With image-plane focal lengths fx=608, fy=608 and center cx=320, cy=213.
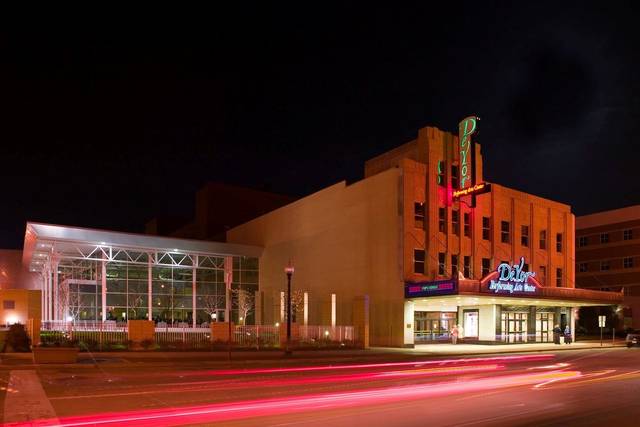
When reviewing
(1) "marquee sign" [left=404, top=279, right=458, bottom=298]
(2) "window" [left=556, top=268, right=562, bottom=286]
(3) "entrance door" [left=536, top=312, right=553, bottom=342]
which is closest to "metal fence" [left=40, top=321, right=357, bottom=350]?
(1) "marquee sign" [left=404, top=279, right=458, bottom=298]

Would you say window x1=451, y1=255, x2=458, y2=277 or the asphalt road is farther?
window x1=451, y1=255, x2=458, y2=277

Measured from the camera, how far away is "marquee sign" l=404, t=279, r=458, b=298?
37344 millimetres

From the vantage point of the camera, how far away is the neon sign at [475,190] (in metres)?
40.8

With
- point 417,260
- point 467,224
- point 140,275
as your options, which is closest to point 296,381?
point 417,260

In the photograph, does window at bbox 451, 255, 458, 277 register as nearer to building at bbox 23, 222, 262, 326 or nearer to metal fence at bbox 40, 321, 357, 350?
metal fence at bbox 40, 321, 357, 350

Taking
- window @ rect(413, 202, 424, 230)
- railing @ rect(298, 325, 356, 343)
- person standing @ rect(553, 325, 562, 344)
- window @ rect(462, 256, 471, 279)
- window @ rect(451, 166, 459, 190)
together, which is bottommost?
person standing @ rect(553, 325, 562, 344)

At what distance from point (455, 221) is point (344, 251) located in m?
8.66

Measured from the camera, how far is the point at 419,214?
42594 mm

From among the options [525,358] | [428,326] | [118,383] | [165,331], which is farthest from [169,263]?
[118,383]

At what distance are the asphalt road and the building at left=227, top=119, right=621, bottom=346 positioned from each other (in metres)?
16.4

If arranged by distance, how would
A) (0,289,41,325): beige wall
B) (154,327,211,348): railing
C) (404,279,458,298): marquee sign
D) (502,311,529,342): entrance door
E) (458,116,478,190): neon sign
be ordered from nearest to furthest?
(154,327,211,348): railing
(404,279,458,298): marquee sign
(458,116,478,190): neon sign
(0,289,41,325): beige wall
(502,311,529,342): entrance door

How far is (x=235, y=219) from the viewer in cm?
7606

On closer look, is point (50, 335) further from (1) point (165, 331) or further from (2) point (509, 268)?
(2) point (509, 268)

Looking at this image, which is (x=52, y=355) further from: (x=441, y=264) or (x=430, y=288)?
(x=441, y=264)
